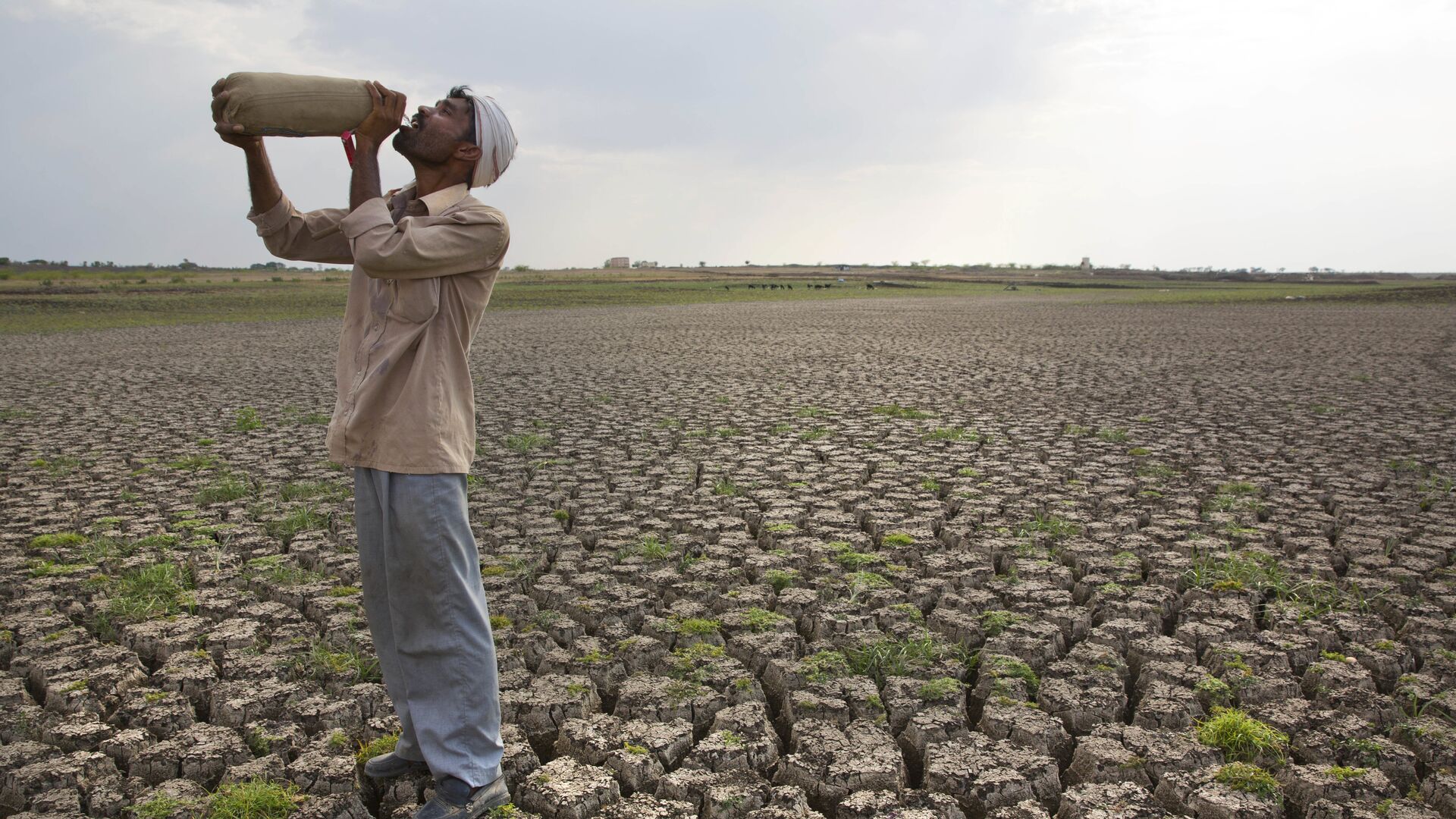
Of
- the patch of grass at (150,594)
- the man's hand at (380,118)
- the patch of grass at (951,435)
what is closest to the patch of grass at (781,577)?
the patch of grass at (150,594)

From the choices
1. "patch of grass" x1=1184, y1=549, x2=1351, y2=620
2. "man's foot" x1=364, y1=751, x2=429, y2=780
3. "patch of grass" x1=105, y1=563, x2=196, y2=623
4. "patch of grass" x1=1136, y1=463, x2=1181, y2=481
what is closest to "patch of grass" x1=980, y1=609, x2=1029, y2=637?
"patch of grass" x1=1184, y1=549, x2=1351, y2=620

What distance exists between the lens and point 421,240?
6.56 ft

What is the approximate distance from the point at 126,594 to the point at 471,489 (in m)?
1.97

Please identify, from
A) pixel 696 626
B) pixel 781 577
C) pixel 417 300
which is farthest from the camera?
pixel 781 577

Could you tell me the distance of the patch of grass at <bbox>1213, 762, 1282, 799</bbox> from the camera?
2.31 metres

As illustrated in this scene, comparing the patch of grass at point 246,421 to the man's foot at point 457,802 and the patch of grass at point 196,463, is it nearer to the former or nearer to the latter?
the patch of grass at point 196,463

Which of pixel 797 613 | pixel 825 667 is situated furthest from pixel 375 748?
pixel 797 613

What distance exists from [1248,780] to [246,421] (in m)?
7.52

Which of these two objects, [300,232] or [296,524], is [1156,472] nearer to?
[296,524]

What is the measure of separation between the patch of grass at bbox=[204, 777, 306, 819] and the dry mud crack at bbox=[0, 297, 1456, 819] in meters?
0.05

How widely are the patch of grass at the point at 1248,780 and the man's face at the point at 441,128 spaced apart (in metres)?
2.36

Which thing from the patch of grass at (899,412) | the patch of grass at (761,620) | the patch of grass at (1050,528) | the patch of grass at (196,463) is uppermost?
the patch of grass at (899,412)

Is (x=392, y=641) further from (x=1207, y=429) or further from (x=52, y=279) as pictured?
(x=52, y=279)

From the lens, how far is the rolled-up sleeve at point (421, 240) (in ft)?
6.56
